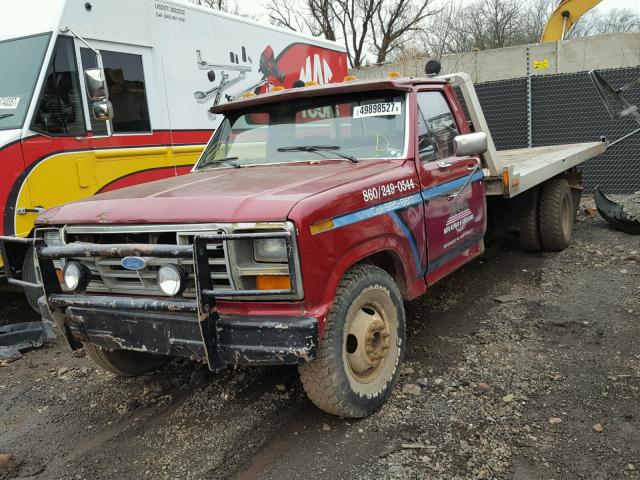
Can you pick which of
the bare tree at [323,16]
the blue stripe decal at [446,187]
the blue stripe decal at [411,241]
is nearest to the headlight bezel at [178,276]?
the blue stripe decal at [411,241]

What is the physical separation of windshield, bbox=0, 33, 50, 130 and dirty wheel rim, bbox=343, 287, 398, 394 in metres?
3.80

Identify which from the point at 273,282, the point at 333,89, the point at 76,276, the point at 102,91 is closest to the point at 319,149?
the point at 333,89

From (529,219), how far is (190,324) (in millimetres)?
4893

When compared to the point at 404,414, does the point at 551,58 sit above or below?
above

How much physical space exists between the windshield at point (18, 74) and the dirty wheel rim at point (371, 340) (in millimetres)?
3803

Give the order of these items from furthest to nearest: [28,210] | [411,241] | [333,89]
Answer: [28,210]
[333,89]
[411,241]

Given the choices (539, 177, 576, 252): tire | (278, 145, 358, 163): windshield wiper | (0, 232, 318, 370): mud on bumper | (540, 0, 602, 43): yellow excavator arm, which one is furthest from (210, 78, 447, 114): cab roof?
(540, 0, 602, 43): yellow excavator arm

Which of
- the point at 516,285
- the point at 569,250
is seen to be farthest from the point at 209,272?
the point at 569,250

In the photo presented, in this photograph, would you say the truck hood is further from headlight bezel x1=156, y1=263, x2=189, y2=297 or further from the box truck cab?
the box truck cab

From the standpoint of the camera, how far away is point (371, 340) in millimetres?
3406

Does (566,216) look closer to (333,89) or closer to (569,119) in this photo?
(333,89)

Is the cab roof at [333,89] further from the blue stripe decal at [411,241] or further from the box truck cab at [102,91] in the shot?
the box truck cab at [102,91]

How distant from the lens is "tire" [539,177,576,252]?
21.5 ft

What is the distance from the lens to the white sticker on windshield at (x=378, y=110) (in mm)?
4070
